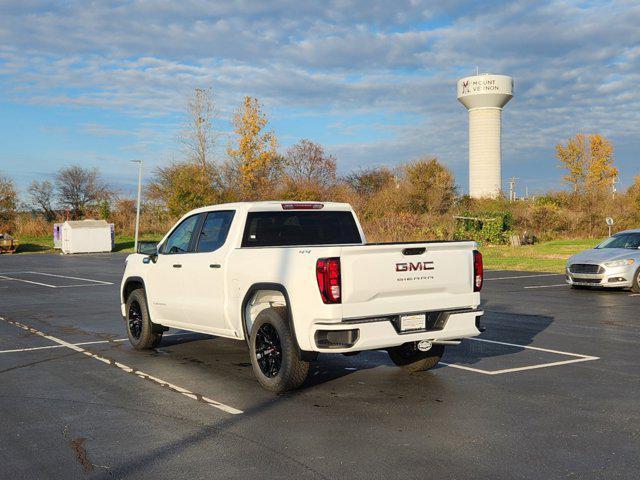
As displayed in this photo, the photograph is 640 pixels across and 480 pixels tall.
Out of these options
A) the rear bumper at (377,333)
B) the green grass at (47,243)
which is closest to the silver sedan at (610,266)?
the rear bumper at (377,333)

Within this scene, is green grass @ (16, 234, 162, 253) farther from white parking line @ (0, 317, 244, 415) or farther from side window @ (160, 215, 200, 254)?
side window @ (160, 215, 200, 254)

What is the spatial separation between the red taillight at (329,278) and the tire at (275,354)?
684mm

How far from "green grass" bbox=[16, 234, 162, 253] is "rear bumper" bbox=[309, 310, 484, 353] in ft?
153

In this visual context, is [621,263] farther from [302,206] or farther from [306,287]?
[306,287]

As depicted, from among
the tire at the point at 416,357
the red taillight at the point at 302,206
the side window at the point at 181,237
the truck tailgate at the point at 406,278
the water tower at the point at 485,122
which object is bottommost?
the tire at the point at 416,357

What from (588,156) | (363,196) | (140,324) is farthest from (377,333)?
(588,156)

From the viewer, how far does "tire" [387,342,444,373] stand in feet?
26.6

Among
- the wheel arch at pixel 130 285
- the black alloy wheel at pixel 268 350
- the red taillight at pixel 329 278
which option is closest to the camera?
the red taillight at pixel 329 278

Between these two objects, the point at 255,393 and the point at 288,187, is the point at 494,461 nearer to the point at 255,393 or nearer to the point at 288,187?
the point at 255,393

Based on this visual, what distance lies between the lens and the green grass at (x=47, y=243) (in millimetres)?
55900

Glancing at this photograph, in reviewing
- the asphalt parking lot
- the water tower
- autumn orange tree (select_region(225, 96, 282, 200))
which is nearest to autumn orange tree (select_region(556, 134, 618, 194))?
the water tower

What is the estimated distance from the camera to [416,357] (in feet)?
26.8

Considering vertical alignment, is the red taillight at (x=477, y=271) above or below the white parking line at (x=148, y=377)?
above

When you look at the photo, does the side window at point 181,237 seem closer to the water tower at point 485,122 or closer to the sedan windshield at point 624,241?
the sedan windshield at point 624,241
